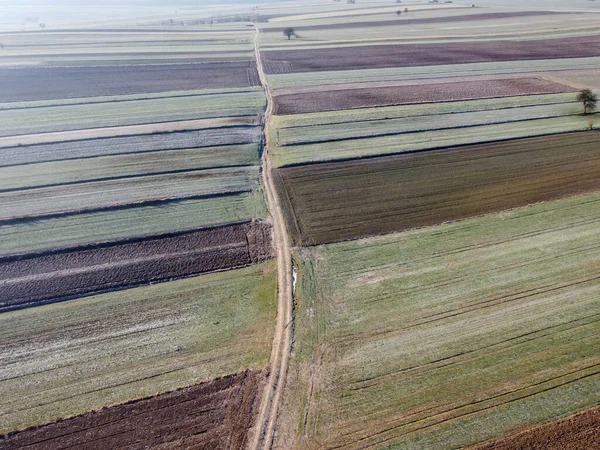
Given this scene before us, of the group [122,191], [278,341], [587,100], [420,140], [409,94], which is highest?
[409,94]

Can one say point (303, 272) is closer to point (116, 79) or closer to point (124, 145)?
point (124, 145)

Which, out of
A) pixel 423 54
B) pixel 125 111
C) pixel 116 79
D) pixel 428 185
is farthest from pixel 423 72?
pixel 116 79

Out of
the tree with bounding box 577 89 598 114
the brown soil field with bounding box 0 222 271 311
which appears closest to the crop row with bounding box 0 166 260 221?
the brown soil field with bounding box 0 222 271 311

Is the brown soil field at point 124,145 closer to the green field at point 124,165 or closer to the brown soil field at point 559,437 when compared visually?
the green field at point 124,165

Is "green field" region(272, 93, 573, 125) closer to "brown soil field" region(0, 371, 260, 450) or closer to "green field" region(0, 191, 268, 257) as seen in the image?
"green field" region(0, 191, 268, 257)

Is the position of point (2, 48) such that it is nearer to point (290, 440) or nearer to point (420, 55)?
→ point (420, 55)

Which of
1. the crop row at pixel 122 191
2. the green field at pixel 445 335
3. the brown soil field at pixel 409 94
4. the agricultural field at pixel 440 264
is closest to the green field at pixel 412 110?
the agricultural field at pixel 440 264
